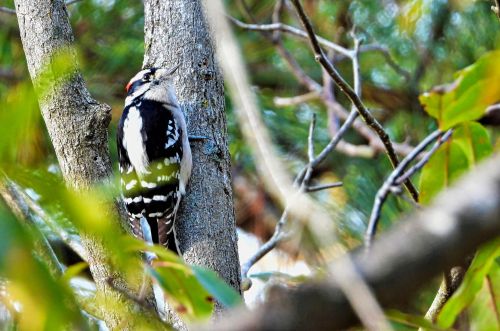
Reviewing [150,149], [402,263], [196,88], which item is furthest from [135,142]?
[402,263]

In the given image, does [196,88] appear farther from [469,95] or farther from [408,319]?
[408,319]

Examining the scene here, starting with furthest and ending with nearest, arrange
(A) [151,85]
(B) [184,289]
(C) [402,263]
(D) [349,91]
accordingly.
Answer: (A) [151,85]
(D) [349,91]
(B) [184,289]
(C) [402,263]

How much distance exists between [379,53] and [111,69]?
124cm

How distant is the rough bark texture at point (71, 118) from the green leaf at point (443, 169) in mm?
758

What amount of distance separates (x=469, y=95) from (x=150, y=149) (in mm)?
1919

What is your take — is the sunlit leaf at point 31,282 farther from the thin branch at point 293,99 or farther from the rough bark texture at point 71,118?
the thin branch at point 293,99

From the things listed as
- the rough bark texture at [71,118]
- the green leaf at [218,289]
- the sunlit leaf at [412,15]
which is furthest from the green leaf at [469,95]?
the sunlit leaf at [412,15]

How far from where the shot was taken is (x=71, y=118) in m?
1.83

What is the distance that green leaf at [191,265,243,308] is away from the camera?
3.18 ft

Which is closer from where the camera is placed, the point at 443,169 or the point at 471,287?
the point at 471,287

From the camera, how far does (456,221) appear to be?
0.56 meters

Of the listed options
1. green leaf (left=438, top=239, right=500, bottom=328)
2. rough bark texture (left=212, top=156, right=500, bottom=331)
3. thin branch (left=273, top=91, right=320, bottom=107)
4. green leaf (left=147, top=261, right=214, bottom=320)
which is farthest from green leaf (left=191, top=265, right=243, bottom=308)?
thin branch (left=273, top=91, right=320, bottom=107)

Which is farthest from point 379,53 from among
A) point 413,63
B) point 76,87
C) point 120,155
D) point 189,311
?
point 189,311

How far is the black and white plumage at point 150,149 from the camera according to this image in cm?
256
